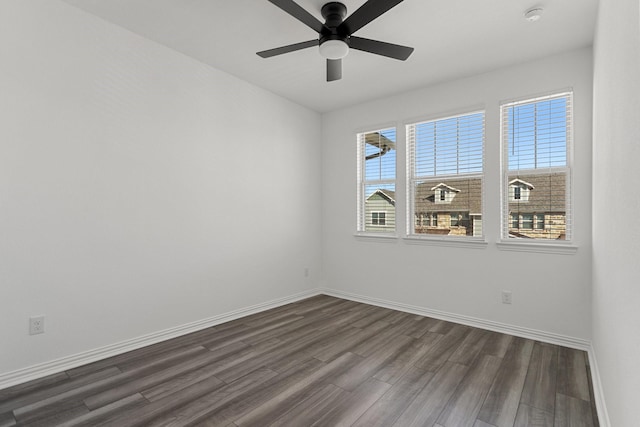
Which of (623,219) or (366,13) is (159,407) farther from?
(366,13)

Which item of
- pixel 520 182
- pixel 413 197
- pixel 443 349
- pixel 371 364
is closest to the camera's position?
pixel 371 364

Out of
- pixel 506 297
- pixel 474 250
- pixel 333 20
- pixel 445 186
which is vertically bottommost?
pixel 506 297

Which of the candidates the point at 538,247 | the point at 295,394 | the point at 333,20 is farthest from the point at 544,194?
the point at 295,394

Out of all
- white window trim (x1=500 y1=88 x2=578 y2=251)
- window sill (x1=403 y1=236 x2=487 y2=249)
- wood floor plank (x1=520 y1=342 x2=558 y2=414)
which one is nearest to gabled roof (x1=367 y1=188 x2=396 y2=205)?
window sill (x1=403 y1=236 x2=487 y2=249)

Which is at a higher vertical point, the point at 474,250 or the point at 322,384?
the point at 474,250

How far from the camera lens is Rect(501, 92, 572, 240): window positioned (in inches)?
123

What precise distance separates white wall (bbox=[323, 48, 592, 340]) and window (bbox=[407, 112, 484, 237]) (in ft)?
0.40

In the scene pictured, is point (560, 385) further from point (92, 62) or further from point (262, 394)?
point (92, 62)

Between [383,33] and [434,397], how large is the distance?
2.86 m

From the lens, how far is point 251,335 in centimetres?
322

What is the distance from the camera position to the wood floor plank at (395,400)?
1.91 meters

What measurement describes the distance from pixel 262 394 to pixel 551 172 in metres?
3.26

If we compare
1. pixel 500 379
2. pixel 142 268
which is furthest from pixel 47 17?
pixel 500 379

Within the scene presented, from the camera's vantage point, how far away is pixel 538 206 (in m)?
3.27
